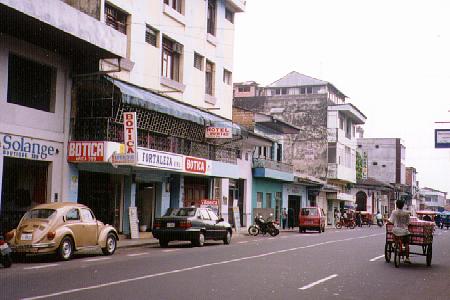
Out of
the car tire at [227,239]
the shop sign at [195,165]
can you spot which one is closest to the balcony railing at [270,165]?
the shop sign at [195,165]

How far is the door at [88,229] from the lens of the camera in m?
17.0

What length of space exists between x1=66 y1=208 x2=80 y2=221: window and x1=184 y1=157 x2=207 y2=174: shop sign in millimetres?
10703

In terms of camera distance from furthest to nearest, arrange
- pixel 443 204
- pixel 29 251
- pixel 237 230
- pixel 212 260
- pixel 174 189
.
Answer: pixel 443 204
pixel 237 230
pixel 174 189
pixel 212 260
pixel 29 251

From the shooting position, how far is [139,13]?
26.7 metres

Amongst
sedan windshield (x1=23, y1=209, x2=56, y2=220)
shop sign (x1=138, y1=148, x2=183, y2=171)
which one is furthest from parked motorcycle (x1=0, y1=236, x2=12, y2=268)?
shop sign (x1=138, y1=148, x2=183, y2=171)

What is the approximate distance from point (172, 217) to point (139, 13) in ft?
32.7

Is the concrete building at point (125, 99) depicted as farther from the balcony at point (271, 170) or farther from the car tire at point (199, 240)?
the balcony at point (271, 170)

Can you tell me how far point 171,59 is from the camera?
30672 mm

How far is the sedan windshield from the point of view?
16.0 meters

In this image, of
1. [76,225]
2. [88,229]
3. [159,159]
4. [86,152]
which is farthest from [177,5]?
[76,225]

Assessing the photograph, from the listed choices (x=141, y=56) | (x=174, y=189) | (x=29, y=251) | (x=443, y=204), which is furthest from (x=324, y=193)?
(x=443, y=204)

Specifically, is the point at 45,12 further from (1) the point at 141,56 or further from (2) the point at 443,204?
(2) the point at 443,204

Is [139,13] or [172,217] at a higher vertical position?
[139,13]

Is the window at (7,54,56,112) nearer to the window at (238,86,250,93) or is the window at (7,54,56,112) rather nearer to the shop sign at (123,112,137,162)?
the shop sign at (123,112,137,162)
